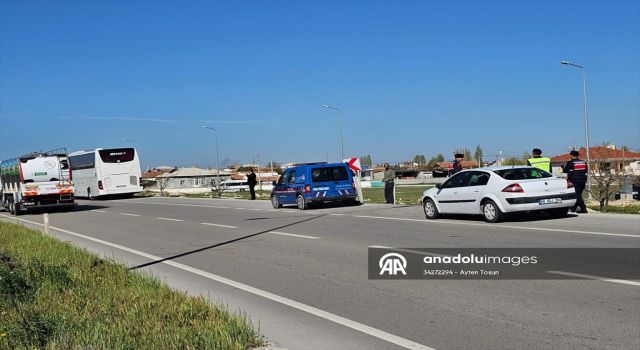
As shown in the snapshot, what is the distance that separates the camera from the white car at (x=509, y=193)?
14906 mm

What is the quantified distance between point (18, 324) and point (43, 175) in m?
27.5

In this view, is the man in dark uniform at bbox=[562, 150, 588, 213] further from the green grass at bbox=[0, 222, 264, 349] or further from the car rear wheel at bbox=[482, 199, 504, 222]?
the green grass at bbox=[0, 222, 264, 349]

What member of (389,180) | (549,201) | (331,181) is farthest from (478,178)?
(331,181)

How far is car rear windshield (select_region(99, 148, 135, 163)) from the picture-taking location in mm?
45188

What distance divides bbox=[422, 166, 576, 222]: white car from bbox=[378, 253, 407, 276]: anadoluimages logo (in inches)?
212

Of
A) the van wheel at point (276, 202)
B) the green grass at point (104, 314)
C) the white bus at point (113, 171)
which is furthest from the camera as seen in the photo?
the white bus at point (113, 171)

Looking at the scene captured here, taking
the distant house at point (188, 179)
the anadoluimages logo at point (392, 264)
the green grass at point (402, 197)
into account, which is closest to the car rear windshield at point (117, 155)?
the green grass at point (402, 197)

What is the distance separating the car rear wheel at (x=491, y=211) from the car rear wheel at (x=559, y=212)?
1.45 m

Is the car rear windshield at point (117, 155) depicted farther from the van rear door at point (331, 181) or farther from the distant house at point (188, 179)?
the distant house at point (188, 179)

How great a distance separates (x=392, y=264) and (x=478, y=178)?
22.8 ft

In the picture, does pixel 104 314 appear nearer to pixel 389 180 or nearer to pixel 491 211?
pixel 491 211

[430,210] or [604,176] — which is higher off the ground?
[604,176]

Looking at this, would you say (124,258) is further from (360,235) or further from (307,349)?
(307,349)

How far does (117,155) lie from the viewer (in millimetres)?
45594
